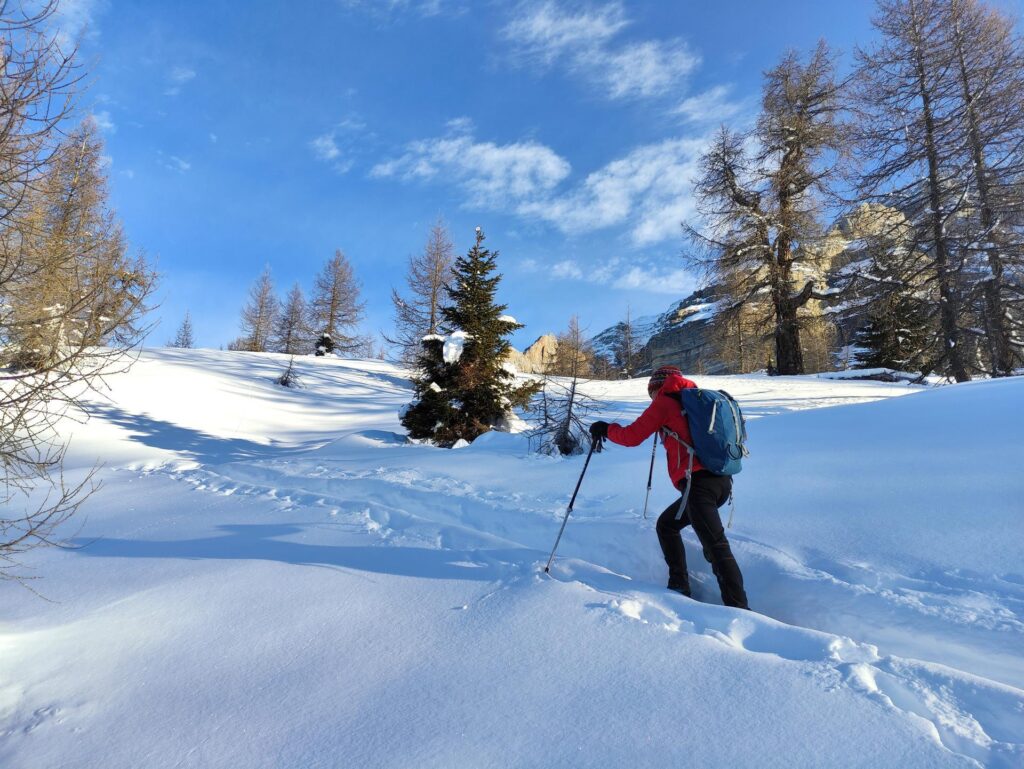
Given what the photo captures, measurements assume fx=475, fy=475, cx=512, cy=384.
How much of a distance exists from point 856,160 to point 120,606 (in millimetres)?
17064

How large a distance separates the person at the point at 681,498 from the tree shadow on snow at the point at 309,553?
1.13m

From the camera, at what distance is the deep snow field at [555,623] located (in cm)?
185

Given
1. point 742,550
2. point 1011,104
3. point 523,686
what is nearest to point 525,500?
point 742,550

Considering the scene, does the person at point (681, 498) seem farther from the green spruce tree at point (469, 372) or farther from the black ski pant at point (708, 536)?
the green spruce tree at point (469, 372)

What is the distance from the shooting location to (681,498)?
312cm

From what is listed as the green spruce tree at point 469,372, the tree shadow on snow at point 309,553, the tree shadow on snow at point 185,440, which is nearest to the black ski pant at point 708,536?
the tree shadow on snow at point 309,553

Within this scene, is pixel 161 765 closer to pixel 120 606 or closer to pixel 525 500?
pixel 120 606

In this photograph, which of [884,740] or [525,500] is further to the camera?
[525,500]

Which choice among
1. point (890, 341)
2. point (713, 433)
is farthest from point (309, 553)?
point (890, 341)

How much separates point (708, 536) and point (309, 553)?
3.17m

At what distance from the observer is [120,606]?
327cm

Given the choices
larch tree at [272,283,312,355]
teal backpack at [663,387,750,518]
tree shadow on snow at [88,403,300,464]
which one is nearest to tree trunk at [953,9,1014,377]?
teal backpack at [663,387,750,518]

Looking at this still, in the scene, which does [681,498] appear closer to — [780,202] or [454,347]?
[454,347]

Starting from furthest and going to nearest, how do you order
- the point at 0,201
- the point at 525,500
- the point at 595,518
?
the point at 525,500
the point at 595,518
the point at 0,201
